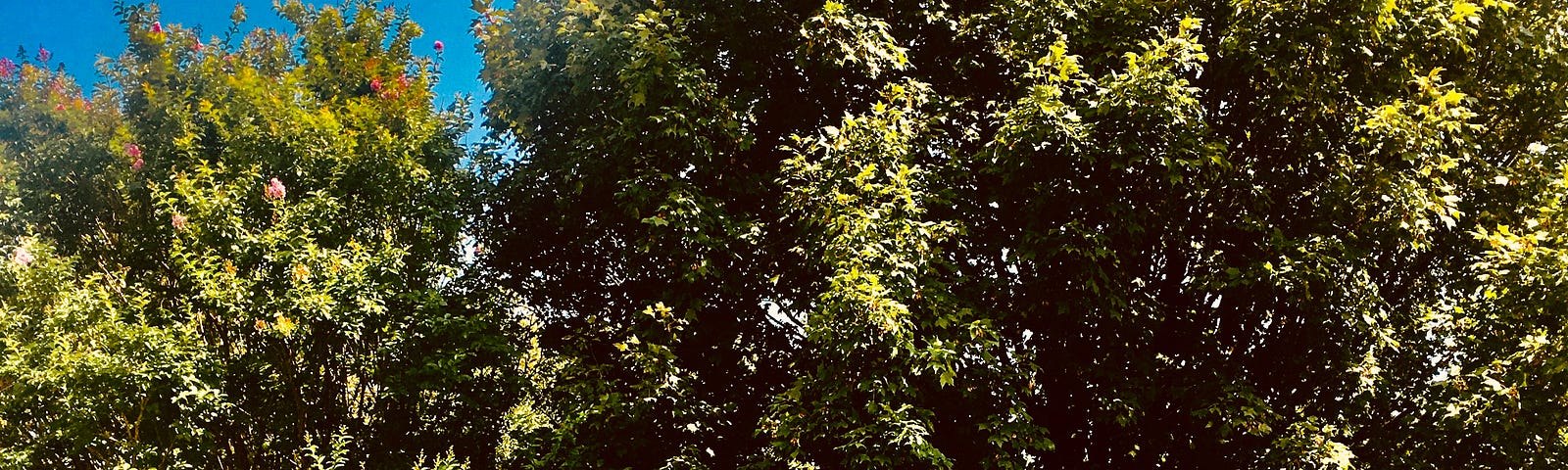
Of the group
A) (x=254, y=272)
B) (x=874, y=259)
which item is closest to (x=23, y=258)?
(x=254, y=272)

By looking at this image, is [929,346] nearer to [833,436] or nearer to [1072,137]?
[833,436]

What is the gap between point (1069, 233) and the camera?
32.5 feet

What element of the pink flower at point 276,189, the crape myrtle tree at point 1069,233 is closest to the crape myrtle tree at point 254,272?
the pink flower at point 276,189

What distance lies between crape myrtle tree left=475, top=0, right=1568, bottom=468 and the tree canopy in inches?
1.9

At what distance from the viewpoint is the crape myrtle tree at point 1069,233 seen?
370 inches

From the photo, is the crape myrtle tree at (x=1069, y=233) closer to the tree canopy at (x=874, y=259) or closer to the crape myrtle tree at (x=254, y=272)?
the tree canopy at (x=874, y=259)

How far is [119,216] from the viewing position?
655 inches

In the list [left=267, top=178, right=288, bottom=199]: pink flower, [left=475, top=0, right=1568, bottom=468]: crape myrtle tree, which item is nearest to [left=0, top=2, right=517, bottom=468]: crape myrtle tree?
[left=267, top=178, right=288, bottom=199]: pink flower

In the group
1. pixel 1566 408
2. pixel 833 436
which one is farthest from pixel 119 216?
pixel 1566 408

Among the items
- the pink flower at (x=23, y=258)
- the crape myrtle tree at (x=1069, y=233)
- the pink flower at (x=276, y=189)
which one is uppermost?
the pink flower at (x=276, y=189)

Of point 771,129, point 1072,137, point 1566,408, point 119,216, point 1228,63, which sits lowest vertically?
point 1566,408

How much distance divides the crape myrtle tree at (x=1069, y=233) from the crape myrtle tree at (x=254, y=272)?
9.26ft

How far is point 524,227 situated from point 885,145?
5.55m

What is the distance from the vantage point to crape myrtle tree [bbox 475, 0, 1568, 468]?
9.39 m
